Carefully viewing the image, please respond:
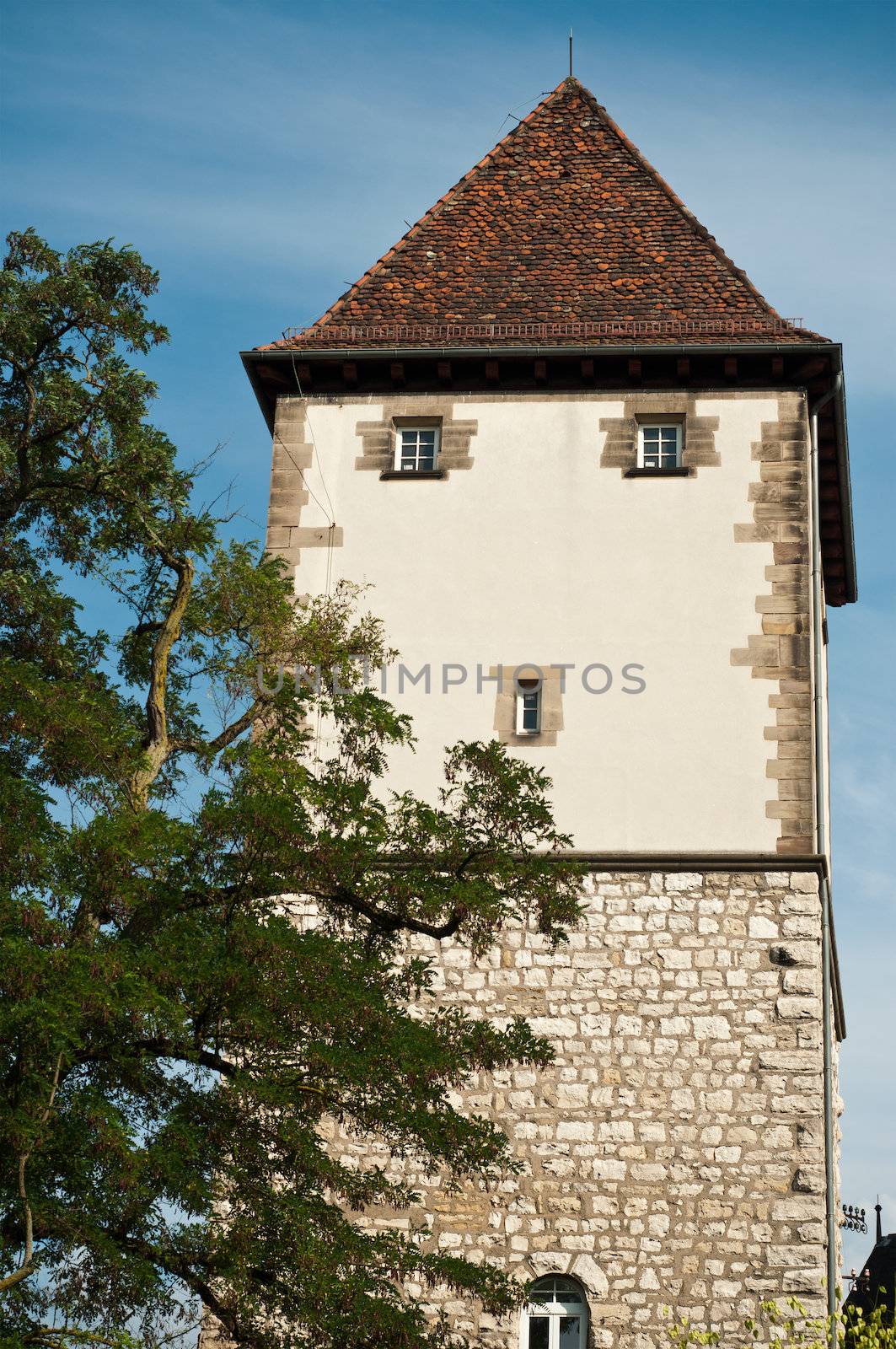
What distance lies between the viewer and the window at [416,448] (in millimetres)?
17984

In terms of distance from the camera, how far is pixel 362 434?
1802 cm

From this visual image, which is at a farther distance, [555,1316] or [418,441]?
[418,441]

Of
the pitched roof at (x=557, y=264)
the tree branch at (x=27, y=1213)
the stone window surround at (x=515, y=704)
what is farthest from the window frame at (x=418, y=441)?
the tree branch at (x=27, y=1213)

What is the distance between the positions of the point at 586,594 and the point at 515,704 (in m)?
1.09

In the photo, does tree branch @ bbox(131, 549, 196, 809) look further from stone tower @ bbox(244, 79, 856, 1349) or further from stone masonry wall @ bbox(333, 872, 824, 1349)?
stone masonry wall @ bbox(333, 872, 824, 1349)

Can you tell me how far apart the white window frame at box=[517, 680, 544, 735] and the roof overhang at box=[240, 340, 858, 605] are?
271cm

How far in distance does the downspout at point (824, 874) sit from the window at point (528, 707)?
6.97ft

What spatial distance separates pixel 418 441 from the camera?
18094 millimetres

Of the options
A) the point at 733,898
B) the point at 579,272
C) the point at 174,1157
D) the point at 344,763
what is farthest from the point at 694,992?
the point at 579,272

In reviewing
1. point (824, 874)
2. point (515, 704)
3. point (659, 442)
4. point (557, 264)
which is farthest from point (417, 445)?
point (824, 874)

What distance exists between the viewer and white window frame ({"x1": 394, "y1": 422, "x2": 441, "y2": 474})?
1792cm

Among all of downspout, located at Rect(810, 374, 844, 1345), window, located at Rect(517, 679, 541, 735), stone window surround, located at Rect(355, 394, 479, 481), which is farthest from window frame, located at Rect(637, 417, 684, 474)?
window, located at Rect(517, 679, 541, 735)

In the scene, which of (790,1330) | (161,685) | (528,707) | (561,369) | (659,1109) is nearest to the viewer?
(161,685)

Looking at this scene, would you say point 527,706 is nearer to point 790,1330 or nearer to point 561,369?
point 561,369
